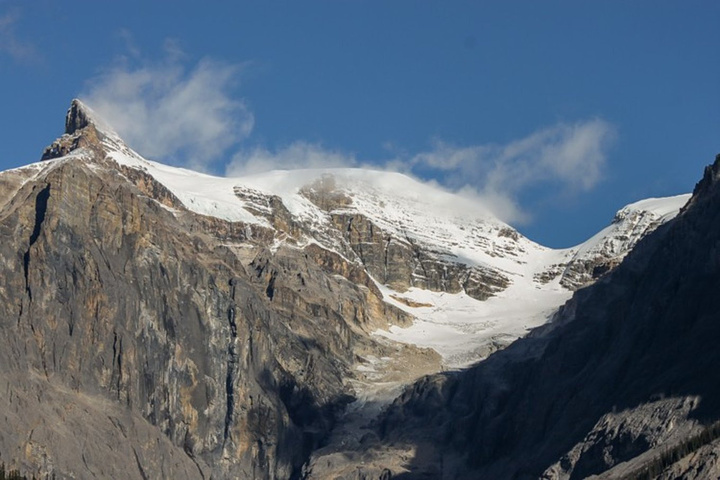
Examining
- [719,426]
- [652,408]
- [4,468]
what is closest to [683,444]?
[719,426]

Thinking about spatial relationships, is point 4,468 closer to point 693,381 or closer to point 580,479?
point 580,479

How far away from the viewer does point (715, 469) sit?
174 m

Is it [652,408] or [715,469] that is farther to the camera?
[652,408]

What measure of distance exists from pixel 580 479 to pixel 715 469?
26.3 metres

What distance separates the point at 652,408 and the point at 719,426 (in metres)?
17.0

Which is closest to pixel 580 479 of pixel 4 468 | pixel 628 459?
pixel 628 459

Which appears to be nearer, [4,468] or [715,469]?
[715,469]

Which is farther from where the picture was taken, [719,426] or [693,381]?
[693,381]

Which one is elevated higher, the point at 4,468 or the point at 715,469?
the point at 4,468

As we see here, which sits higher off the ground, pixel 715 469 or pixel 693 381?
pixel 693 381

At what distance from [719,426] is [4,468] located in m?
81.3

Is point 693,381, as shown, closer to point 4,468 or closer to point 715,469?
point 715,469

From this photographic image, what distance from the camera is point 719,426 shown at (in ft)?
599

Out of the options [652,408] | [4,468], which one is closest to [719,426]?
[652,408]
